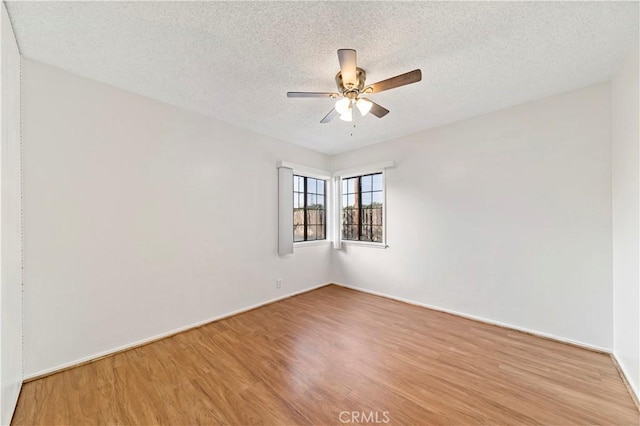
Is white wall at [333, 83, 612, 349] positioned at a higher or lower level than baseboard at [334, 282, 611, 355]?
higher

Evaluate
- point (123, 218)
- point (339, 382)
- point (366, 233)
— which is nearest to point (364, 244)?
point (366, 233)

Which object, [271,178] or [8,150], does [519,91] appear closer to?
[271,178]

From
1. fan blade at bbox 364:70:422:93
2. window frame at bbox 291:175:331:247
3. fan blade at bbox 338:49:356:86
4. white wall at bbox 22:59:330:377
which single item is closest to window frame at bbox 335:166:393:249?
window frame at bbox 291:175:331:247

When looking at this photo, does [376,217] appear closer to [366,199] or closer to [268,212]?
[366,199]

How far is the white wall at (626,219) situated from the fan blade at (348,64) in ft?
6.75

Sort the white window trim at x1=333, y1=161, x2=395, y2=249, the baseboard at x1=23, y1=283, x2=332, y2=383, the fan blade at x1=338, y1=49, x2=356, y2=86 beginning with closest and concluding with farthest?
the fan blade at x1=338, y1=49, x2=356, y2=86 < the baseboard at x1=23, y1=283, x2=332, y2=383 < the white window trim at x1=333, y1=161, x2=395, y2=249

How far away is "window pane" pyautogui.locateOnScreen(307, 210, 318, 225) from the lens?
4.48 meters

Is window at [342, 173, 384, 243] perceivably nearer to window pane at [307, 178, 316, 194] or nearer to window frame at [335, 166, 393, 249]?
window frame at [335, 166, 393, 249]

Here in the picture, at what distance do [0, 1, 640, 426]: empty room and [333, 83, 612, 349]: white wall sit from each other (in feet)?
0.07

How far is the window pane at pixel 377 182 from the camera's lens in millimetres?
4105

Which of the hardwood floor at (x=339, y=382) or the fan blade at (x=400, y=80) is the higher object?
the fan blade at (x=400, y=80)

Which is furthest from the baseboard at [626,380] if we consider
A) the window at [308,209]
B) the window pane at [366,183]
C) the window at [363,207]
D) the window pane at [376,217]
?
the window at [308,209]

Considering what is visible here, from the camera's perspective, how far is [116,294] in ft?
7.65

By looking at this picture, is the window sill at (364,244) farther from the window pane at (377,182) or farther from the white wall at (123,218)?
the white wall at (123,218)
